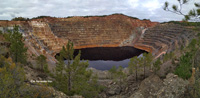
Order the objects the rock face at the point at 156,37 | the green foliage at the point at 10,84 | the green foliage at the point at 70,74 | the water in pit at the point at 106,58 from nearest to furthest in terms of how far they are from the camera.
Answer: the green foliage at the point at 10,84
the green foliage at the point at 70,74
the water in pit at the point at 106,58
the rock face at the point at 156,37

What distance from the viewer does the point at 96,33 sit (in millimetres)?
67625

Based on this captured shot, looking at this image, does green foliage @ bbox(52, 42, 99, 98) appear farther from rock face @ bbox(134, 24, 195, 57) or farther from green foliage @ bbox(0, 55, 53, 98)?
rock face @ bbox(134, 24, 195, 57)

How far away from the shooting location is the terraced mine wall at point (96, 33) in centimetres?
4957

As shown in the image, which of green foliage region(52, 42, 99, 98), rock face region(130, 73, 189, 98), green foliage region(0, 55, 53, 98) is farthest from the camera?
green foliage region(52, 42, 99, 98)

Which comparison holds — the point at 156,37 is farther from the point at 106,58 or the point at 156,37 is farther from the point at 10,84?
the point at 10,84

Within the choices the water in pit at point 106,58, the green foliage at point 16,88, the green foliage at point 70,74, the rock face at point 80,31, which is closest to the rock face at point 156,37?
the rock face at point 80,31

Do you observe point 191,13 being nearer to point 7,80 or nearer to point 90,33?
point 7,80

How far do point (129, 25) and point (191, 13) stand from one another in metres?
67.9

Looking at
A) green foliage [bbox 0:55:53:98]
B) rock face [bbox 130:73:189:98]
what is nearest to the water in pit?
rock face [bbox 130:73:189:98]

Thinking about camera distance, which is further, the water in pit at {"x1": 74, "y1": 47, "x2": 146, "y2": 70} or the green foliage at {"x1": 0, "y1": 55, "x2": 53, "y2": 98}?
the water in pit at {"x1": 74, "y1": 47, "x2": 146, "y2": 70}

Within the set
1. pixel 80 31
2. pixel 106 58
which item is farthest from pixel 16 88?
pixel 80 31

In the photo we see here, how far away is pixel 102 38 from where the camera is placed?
66750 millimetres

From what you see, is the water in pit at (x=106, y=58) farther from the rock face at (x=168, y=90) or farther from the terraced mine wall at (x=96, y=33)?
the rock face at (x=168, y=90)

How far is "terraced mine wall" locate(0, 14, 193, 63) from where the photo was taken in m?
49.6
